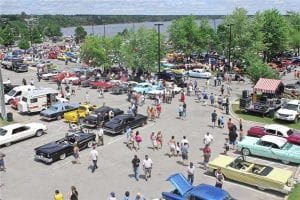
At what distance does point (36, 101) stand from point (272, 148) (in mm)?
19963

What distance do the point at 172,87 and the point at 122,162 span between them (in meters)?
20.1

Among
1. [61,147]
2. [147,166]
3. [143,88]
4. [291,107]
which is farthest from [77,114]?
[291,107]

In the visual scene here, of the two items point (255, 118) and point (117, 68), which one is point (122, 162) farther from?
point (117, 68)

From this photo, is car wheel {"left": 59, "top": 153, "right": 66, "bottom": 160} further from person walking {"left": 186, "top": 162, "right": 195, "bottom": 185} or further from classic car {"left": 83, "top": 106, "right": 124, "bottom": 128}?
person walking {"left": 186, "top": 162, "right": 195, "bottom": 185}

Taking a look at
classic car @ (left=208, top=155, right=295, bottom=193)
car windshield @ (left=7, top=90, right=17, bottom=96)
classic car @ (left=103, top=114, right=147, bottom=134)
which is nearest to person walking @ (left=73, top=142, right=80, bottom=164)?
classic car @ (left=103, top=114, right=147, bottom=134)

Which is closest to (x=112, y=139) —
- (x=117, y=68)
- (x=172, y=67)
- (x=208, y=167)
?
(x=208, y=167)

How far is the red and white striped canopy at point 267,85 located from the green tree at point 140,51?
18959 mm

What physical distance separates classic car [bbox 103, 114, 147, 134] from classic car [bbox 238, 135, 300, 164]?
27.1 feet

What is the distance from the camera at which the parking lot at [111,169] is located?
19438mm

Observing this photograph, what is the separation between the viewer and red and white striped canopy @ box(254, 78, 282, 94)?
116 feet

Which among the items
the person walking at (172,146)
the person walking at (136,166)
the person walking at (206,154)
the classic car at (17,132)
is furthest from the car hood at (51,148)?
the person walking at (206,154)

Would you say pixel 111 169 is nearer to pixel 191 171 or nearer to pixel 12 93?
pixel 191 171

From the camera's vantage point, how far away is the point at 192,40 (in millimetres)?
68562

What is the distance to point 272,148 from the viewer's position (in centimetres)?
2331
